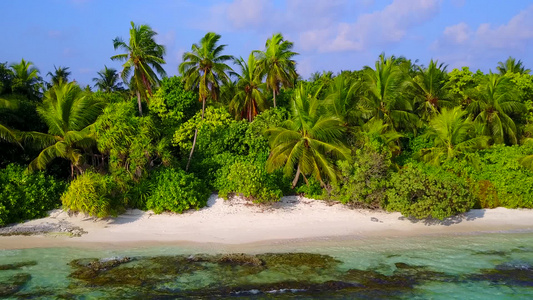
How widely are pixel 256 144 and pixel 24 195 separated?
1065 centimetres

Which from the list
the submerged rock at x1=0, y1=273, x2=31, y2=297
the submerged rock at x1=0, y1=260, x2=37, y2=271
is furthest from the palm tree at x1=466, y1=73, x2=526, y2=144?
the submerged rock at x1=0, y1=273, x2=31, y2=297

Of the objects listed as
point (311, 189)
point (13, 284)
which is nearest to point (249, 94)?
point (311, 189)

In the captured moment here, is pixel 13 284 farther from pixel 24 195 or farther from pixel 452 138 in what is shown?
pixel 452 138

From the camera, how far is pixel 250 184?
57.3 feet

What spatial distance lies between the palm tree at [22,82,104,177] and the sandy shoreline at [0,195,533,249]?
249 centimetres

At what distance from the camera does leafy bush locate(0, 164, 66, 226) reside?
52.2 ft

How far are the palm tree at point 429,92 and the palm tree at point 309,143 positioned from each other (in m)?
9.81

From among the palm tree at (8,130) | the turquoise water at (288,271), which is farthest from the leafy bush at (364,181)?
the palm tree at (8,130)

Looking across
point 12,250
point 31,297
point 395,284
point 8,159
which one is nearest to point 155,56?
point 8,159

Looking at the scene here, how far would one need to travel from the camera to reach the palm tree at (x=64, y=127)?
17547 millimetres

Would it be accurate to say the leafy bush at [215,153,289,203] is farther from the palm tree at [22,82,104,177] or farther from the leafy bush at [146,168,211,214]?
the palm tree at [22,82,104,177]

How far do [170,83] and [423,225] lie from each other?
16.3 m

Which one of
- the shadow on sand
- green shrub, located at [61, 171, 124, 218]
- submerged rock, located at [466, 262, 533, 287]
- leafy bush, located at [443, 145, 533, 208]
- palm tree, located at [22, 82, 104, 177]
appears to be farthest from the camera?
leafy bush, located at [443, 145, 533, 208]

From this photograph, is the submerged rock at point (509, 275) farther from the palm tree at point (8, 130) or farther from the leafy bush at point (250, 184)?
the palm tree at point (8, 130)
